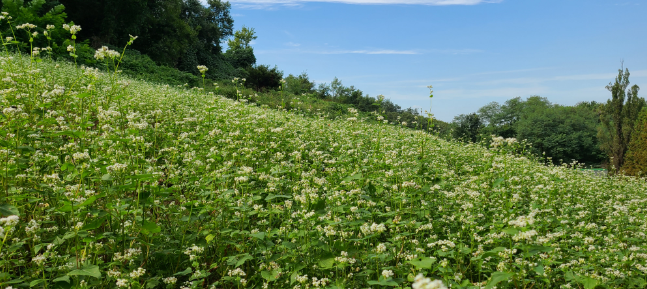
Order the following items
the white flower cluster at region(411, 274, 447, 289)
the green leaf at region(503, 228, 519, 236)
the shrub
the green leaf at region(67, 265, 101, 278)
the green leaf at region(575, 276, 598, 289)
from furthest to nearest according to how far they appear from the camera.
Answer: the shrub, the green leaf at region(575, 276, 598, 289), the green leaf at region(503, 228, 519, 236), the green leaf at region(67, 265, 101, 278), the white flower cluster at region(411, 274, 447, 289)

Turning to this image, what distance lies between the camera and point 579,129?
193ft

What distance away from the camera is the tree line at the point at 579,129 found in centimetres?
2866

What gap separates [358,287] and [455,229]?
219 centimetres

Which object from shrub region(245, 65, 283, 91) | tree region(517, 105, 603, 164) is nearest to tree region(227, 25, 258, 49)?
shrub region(245, 65, 283, 91)

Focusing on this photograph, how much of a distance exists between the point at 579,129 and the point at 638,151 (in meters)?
37.9

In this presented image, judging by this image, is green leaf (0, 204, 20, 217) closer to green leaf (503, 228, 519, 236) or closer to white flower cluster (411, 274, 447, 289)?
white flower cluster (411, 274, 447, 289)

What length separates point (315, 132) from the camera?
9250 millimetres

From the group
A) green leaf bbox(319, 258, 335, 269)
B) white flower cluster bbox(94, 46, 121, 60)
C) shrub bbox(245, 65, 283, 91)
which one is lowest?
green leaf bbox(319, 258, 335, 269)

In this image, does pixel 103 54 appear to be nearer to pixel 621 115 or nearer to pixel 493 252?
pixel 493 252

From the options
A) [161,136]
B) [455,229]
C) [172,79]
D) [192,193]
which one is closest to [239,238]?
[192,193]

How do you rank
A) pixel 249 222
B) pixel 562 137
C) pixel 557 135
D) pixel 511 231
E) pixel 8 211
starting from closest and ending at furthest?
1. pixel 8 211
2. pixel 511 231
3. pixel 249 222
4. pixel 562 137
5. pixel 557 135

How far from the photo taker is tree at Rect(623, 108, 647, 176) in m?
25.9

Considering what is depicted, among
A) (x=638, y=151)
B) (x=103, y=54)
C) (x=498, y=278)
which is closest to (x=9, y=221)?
(x=103, y=54)

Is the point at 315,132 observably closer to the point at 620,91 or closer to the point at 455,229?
the point at 455,229
